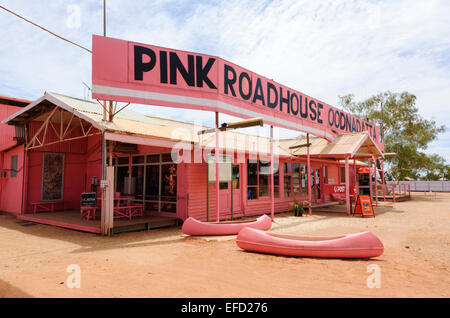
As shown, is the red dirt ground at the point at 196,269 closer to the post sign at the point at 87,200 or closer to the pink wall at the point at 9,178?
the post sign at the point at 87,200

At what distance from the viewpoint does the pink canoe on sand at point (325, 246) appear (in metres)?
5.40

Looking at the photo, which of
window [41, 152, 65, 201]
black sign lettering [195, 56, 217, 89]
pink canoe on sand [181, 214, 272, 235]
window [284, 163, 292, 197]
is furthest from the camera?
window [284, 163, 292, 197]

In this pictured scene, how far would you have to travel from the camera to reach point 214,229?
305 inches

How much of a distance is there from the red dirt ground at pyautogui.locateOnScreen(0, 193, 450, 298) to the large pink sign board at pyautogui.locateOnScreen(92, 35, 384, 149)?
3966 millimetres

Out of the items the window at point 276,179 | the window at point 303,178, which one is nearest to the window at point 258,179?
the window at point 276,179

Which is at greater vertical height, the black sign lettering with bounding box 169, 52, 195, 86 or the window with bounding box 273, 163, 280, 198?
the black sign lettering with bounding box 169, 52, 195, 86

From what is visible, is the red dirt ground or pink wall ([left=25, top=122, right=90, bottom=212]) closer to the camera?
the red dirt ground

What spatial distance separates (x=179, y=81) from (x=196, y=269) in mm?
5714

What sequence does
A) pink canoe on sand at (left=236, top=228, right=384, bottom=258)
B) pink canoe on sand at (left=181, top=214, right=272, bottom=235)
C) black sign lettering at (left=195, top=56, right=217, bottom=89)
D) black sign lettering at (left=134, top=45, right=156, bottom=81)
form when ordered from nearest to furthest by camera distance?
pink canoe on sand at (left=236, top=228, right=384, bottom=258)
pink canoe on sand at (left=181, top=214, right=272, bottom=235)
black sign lettering at (left=134, top=45, right=156, bottom=81)
black sign lettering at (left=195, top=56, right=217, bottom=89)

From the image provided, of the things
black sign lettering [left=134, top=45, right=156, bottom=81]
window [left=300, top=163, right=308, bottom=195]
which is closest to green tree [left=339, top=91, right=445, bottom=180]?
window [left=300, top=163, right=308, bottom=195]

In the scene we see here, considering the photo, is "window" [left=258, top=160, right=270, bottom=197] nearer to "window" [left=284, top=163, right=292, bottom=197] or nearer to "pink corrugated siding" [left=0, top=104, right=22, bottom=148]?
"window" [left=284, top=163, right=292, bottom=197]

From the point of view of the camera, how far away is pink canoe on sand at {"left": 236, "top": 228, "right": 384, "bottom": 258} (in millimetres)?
5402

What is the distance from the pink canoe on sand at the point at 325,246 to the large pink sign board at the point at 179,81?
4545 millimetres

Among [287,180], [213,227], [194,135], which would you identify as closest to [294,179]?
[287,180]
